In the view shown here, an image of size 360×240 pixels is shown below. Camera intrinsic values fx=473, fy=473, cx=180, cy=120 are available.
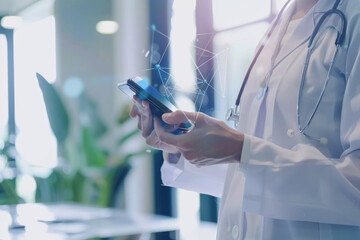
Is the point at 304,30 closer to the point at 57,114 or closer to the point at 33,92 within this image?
the point at 57,114

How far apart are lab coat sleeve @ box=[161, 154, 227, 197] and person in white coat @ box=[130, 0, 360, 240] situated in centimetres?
13

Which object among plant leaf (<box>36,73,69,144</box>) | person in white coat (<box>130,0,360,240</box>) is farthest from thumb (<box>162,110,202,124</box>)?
plant leaf (<box>36,73,69,144</box>)

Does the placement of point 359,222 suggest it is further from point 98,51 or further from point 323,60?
point 98,51

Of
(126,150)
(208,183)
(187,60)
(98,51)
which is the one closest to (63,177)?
(126,150)

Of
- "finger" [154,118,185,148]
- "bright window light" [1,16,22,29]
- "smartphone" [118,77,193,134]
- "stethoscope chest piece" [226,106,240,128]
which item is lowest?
"finger" [154,118,185,148]

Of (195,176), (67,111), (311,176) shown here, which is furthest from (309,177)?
(67,111)

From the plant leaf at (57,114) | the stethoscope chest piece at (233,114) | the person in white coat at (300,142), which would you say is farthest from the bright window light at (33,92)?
the person in white coat at (300,142)

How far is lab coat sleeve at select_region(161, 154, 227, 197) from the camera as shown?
818mm

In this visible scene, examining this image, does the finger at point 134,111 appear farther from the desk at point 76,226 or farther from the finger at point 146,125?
the desk at point 76,226

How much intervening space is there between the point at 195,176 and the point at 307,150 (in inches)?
10.9

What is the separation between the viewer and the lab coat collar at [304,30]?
69cm

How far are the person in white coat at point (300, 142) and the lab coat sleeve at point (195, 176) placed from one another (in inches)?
5.0

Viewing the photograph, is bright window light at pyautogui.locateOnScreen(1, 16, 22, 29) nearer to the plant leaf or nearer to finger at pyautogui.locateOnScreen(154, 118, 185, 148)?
the plant leaf

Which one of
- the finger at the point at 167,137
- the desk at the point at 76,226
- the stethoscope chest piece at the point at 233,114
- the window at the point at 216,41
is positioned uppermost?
the window at the point at 216,41
